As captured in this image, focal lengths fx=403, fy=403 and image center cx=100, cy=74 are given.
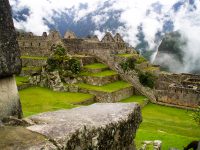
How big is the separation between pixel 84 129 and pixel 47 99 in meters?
24.4

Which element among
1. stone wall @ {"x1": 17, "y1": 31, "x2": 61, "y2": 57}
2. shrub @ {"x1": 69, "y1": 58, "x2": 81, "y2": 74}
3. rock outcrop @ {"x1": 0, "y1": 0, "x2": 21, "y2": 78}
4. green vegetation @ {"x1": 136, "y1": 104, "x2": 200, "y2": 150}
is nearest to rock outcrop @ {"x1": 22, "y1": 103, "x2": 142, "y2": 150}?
rock outcrop @ {"x1": 0, "y1": 0, "x2": 21, "y2": 78}

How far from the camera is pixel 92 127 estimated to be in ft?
23.1

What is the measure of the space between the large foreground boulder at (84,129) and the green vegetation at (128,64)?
31069 mm

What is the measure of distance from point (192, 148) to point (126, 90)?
20227 mm

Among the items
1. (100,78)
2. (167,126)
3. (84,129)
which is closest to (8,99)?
(84,129)

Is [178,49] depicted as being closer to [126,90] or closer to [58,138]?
[126,90]

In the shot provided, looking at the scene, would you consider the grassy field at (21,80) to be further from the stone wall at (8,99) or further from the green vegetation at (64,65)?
the stone wall at (8,99)

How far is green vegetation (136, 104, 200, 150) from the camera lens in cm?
2025

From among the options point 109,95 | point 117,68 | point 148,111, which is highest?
point 117,68

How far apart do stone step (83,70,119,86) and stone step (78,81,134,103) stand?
496mm

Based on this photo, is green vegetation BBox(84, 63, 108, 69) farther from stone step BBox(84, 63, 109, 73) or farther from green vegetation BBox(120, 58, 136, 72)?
green vegetation BBox(120, 58, 136, 72)

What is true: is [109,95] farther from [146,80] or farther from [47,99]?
[146,80]

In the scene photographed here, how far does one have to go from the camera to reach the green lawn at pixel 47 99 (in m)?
27.2

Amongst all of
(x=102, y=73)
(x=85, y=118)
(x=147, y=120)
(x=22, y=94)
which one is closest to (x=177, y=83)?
(x=102, y=73)
